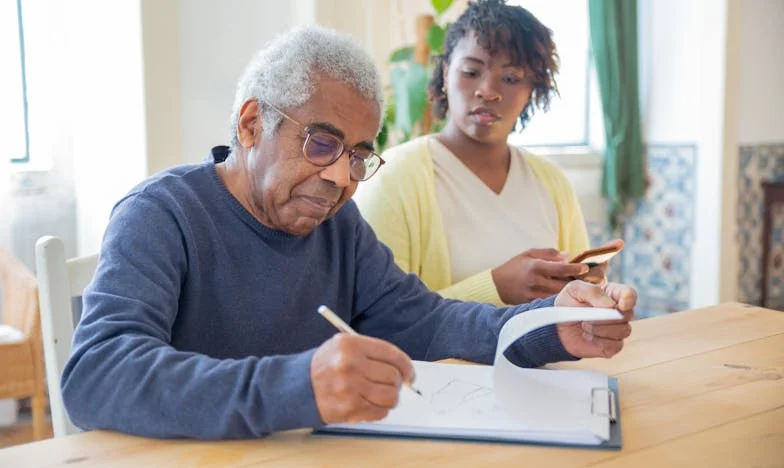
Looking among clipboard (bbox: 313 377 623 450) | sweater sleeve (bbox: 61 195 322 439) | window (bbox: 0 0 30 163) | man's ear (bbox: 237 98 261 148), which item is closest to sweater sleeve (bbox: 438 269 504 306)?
man's ear (bbox: 237 98 261 148)

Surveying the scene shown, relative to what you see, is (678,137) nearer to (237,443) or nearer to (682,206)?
(682,206)

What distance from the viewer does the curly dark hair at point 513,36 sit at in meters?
2.14

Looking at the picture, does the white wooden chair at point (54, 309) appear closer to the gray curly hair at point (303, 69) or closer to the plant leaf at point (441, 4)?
the gray curly hair at point (303, 69)

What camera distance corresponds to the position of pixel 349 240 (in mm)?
1577

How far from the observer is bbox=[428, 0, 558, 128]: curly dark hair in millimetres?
2139

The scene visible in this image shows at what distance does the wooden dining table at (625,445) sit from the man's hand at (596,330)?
6 cm

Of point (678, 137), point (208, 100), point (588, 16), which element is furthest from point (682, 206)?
point (208, 100)

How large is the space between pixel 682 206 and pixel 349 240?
3.60 meters

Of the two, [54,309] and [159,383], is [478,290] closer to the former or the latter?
[54,309]

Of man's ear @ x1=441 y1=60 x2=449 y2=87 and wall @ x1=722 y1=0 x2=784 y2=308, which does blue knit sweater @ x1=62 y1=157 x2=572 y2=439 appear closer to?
man's ear @ x1=441 y1=60 x2=449 y2=87

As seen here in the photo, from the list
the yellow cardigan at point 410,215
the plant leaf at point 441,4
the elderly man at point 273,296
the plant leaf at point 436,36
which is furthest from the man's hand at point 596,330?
the plant leaf at point 441,4

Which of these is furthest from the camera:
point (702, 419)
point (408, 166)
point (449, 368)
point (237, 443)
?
point (408, 166)

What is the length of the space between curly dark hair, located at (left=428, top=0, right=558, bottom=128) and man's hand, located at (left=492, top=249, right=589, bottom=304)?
0.58m

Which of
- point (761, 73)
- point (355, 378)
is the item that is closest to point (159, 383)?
point (355, 378)
